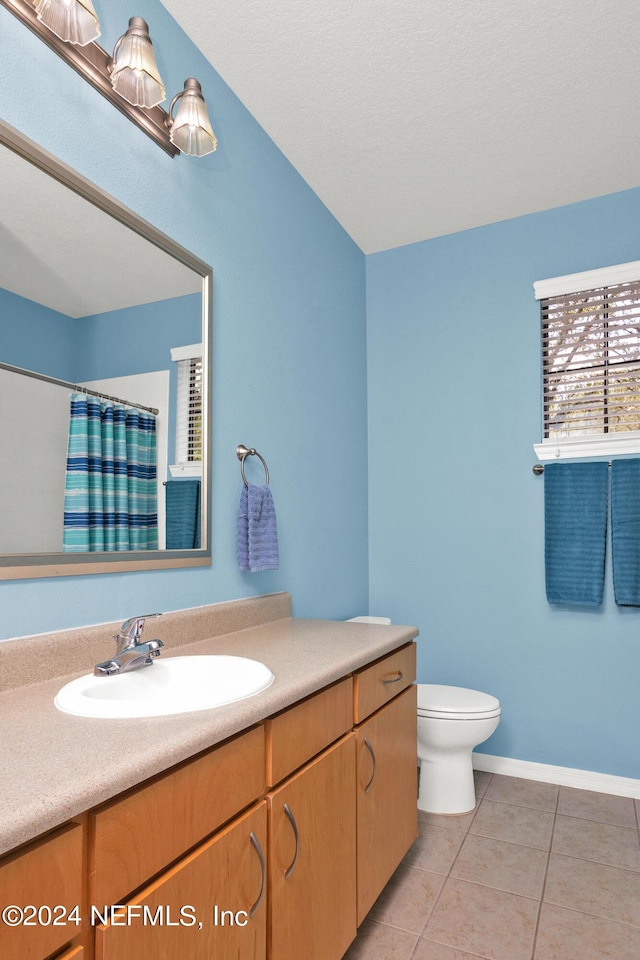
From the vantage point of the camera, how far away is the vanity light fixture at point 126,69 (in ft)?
4.16

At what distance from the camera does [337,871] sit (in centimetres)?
140

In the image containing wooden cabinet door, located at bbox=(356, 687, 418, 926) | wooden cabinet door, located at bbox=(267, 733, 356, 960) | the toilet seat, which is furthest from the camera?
the toilet seat

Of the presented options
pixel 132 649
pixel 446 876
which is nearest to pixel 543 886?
pixel 446 876

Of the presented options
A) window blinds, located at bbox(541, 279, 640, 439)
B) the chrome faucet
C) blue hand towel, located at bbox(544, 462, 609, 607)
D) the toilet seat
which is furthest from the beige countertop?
window blinds, located at bbox(541, 279, 640, 439)

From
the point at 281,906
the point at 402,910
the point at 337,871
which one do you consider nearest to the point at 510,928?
the point at 402,910

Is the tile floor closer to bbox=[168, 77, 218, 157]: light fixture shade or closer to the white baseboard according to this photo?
the white baseboard

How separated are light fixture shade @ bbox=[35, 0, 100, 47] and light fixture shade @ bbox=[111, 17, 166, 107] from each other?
0.12 m

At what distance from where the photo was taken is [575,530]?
2.59 meters

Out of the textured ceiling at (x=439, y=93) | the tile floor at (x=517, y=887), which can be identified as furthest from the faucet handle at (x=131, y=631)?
the textured ceiling at (x=439, y=93)

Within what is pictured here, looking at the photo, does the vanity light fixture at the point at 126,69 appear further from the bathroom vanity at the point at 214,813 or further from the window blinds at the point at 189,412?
the bathroom vanity at the point at 214,813

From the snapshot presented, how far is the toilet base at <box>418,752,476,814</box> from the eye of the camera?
7.74 ft

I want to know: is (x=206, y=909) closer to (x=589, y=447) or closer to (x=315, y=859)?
(x=315, y=859)

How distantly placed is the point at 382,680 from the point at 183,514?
748 millimetres

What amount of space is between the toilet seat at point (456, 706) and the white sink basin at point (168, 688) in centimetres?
116
